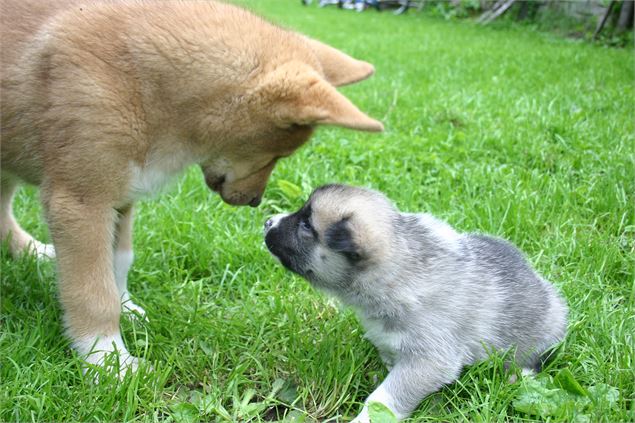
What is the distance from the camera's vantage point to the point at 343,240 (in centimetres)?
285

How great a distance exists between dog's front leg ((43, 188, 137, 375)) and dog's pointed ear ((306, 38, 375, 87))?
1.34m

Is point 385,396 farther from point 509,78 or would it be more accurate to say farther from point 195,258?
point 509,78

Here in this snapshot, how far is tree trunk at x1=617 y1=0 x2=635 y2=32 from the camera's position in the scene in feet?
44.6

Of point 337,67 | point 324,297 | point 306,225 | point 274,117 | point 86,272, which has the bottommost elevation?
point 324,297

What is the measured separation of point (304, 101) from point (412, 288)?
929 mm

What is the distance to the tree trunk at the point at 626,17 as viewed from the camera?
13586mm

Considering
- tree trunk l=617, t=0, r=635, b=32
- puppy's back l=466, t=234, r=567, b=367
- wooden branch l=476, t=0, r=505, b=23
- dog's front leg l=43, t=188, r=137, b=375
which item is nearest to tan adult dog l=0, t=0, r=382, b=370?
dog's front leg l=43, t=188, r=137, b=375

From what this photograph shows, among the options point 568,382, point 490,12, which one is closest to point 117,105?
point 568,382

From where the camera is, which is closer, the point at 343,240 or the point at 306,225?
the point at 343,240

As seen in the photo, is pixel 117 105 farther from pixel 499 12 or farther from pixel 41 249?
pixel 499 12

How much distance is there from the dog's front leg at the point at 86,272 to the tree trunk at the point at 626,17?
13.3m

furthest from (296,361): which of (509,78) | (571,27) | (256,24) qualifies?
(571,27)

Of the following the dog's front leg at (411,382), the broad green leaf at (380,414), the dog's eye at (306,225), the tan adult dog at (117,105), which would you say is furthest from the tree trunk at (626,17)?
the broad green leaf at (380,414)

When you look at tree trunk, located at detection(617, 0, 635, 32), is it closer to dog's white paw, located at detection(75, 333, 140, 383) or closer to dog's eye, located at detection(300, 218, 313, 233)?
dog's eye, located at detection(300, 218, 313, 233)
